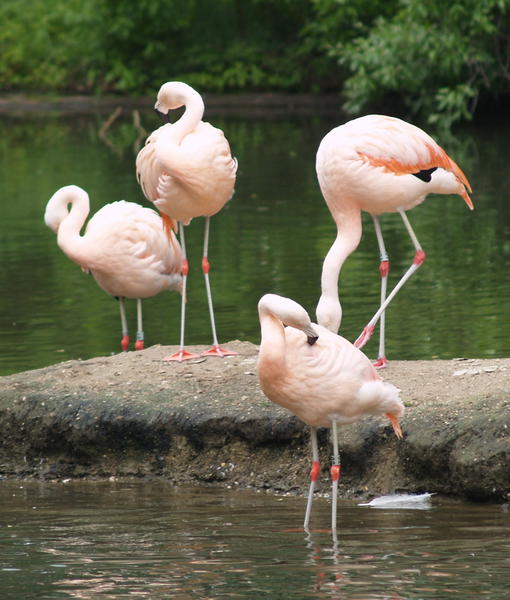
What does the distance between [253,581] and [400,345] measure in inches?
171

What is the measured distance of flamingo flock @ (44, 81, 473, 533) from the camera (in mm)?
5695

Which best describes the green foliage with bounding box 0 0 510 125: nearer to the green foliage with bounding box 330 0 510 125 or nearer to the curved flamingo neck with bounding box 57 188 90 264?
the green foliage with bounding box 330 0 510 125

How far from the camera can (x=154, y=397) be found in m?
7.03

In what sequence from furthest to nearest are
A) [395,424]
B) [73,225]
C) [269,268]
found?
[269,268], [73,225], [395,424]

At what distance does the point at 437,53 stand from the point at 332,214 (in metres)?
15.9

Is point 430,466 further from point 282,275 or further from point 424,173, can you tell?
point 282,275

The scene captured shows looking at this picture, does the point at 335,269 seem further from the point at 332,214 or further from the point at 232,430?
the point at 232,430

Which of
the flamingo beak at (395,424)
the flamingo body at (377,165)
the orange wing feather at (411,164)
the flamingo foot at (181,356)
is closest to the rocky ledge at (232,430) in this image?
the flamingo foot at (181,356)

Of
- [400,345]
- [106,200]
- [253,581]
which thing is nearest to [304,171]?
[106,200]

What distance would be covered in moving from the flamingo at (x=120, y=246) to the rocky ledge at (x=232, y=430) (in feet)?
2.61

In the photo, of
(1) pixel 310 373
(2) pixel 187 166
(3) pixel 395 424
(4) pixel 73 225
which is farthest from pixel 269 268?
(1) pixel 310 373

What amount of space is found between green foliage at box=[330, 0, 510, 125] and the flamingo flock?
14.5 meters

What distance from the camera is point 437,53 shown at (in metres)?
22.9

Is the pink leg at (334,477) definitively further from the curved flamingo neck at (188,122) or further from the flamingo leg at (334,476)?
the curved flamingo neck at (188,122)
